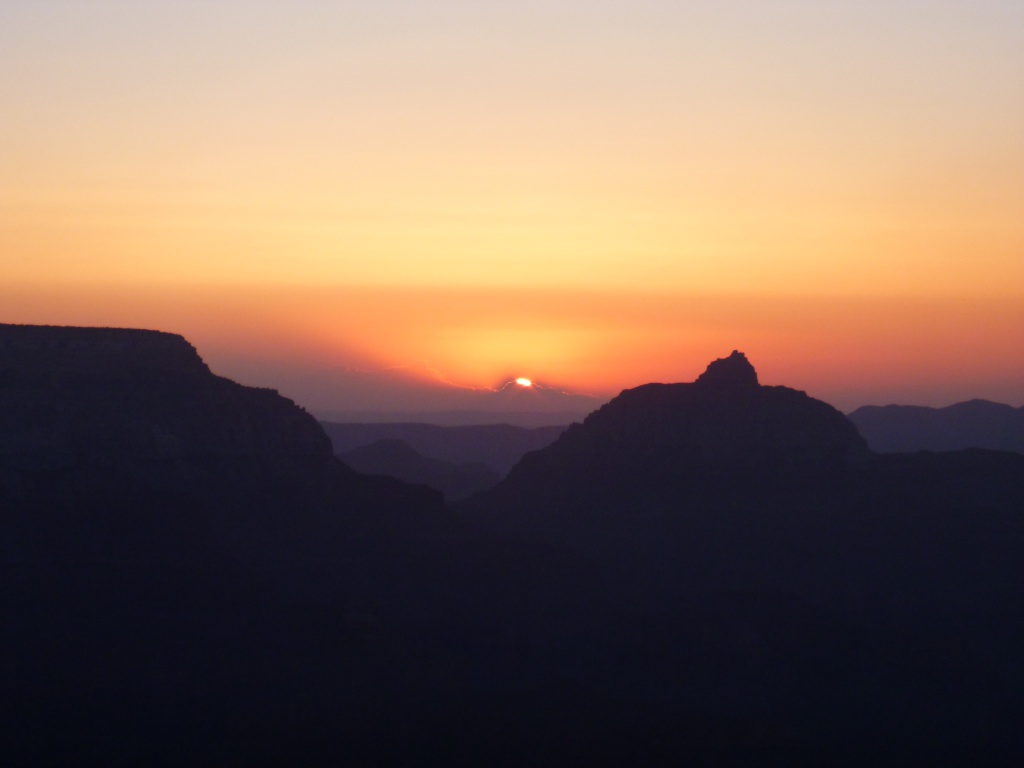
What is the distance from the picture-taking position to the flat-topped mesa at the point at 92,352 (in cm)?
13988

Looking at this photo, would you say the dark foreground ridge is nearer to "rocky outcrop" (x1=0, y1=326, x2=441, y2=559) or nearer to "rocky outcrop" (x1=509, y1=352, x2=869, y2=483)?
"rocky outcrop" (x1=0, y1=326, x2=441, y2=559)

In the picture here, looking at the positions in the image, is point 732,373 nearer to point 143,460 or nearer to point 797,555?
point 797,555

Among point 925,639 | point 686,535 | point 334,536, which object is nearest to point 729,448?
point 686,535

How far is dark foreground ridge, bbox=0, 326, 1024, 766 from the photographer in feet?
407

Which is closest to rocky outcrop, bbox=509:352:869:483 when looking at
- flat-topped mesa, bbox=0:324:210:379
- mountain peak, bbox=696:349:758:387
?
mountain peak, bbox=696:349:758:387

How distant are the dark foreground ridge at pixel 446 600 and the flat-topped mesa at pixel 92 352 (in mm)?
196

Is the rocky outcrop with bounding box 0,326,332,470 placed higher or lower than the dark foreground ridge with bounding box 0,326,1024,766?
higher

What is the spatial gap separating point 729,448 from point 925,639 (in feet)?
116

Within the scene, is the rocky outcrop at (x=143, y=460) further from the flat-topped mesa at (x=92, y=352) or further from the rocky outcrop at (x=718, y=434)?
the rocky outcrop at (x=718, y=434)

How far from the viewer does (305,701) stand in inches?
4961

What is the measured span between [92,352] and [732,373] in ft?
245

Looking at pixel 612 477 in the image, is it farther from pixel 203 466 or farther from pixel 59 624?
pixel 59 624

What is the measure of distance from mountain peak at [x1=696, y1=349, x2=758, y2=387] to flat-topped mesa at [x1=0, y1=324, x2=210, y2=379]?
204 feet

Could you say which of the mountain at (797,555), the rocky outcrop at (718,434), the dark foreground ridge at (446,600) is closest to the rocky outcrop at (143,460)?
the dark foreground ridge at (446,600)
